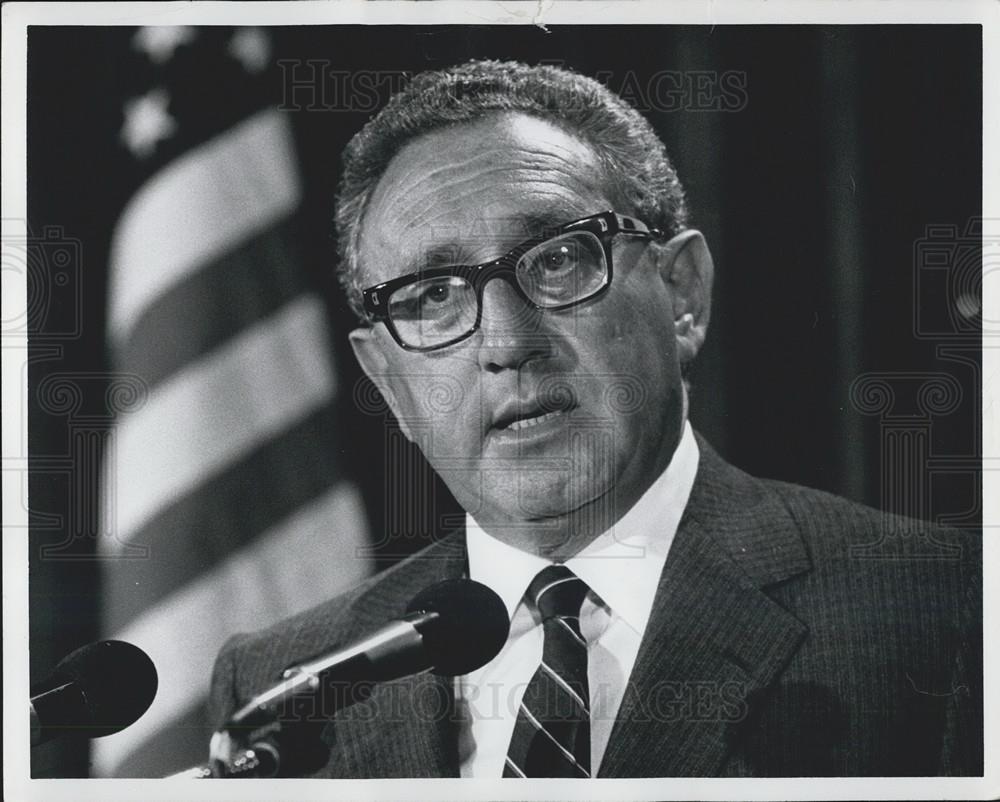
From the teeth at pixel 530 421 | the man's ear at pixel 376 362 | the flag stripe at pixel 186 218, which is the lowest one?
the teeth at pixel 530 421

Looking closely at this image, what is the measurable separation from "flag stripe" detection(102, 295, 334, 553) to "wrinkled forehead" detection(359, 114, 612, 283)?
308 mm

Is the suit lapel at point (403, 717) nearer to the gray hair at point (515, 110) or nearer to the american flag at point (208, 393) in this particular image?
the american flag at point (208, 393)

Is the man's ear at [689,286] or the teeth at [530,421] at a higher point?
the man's ear at [689,286]

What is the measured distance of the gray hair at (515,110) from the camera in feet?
7.61

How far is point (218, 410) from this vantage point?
8.00 feet

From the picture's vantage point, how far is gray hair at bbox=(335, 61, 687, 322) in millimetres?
2318

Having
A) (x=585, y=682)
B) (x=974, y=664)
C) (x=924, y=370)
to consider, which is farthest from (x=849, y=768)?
(x=924, y=370)

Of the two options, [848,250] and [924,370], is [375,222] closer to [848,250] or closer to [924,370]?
[848,250]

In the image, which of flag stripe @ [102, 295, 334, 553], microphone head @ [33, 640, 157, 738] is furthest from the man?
microphone head @ [33, 640, 157, 738]

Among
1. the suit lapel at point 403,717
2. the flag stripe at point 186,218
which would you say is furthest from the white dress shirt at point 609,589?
the flag stripe at point 186,218

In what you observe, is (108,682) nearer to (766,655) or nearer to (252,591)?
(252,591)

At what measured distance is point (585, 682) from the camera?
7.64 ft

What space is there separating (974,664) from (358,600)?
1.26 meters

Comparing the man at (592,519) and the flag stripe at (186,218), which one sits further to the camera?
the flag stripe at (186,218)
